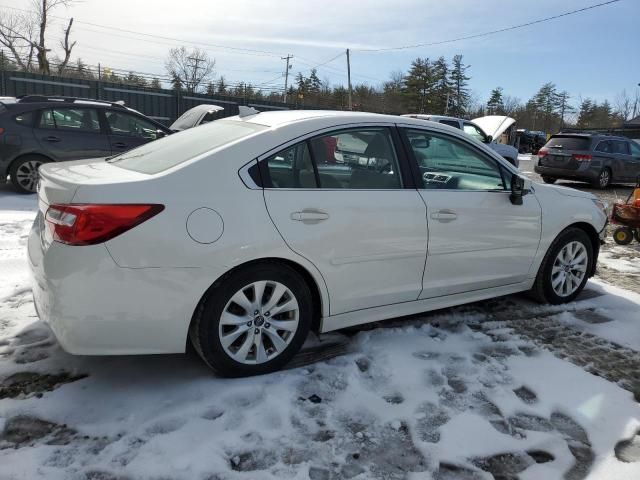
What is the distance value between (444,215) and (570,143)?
519 inches

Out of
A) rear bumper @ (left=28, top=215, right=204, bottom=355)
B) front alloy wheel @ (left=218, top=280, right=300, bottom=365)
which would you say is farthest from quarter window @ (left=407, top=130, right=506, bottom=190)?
rear bumper @ (left=28, top=215, right=204, bottom=355)

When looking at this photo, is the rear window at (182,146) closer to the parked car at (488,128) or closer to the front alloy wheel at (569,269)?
the front alloy wheel at (569,269)

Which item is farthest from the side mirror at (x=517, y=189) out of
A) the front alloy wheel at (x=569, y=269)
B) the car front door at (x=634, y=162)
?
the car front door at (x=634, y=162)

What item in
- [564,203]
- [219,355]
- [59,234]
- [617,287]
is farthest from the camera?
[617,287]

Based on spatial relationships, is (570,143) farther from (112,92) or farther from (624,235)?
(112,92)

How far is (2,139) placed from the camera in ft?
25.8

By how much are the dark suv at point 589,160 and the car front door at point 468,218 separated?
11.9 m

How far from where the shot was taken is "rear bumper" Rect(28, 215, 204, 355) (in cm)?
259

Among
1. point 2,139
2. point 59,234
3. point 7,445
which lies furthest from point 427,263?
point 2,139

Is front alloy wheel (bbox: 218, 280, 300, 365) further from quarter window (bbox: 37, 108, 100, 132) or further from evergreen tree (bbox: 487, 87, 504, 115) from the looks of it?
evergreen tree (bbox: 487, 87, 504, 115)

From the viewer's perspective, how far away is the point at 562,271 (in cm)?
A: 460

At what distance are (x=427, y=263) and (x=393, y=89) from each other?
252ft

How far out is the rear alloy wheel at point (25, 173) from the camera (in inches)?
318

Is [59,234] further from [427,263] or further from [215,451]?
[427,263]
